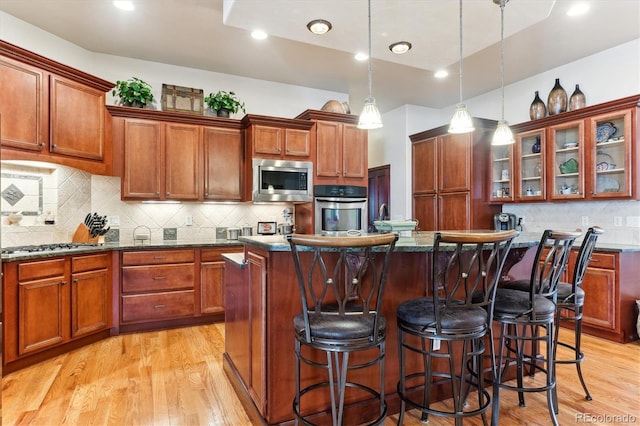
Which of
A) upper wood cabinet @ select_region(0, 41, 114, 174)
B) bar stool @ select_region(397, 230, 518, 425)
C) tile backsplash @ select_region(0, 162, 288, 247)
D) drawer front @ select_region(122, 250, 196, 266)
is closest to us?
bar stool @ select_region(397, 230, 518, 425)

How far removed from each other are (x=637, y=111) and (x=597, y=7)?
106 cm

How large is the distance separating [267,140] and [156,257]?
177 cm

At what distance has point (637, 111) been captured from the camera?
3420mm

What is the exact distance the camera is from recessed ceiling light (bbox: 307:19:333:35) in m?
2.51

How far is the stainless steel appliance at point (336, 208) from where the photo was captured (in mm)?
4406

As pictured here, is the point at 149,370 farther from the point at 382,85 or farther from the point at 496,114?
the point at 496,114

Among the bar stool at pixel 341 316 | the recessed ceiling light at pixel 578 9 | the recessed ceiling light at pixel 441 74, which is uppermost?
the recessed ceiling light at pixel 441 74

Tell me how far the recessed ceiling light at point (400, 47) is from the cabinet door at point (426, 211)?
2.72 metres

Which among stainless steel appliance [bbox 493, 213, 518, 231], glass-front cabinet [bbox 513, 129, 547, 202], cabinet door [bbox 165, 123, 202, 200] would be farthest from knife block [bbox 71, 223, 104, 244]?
glass-front cabinet [bbox 513, 129, 547, 202]

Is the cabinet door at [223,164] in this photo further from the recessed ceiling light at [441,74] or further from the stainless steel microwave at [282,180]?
the recessed ceiling light at [441,74]

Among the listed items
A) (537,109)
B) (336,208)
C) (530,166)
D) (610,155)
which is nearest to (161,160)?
(336,208)

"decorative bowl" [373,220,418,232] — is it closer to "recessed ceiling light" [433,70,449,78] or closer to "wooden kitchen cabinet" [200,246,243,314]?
"wooden kitchen cabinet" [200,246,243,314]

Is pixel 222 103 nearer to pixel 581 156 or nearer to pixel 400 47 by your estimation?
pixel 400 47
